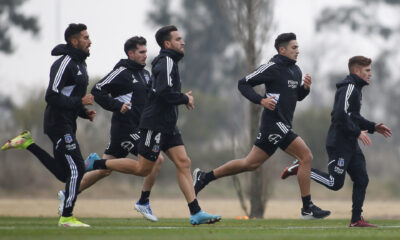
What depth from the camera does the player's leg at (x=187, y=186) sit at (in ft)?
34.8

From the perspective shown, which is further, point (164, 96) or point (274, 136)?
point (274, 136)

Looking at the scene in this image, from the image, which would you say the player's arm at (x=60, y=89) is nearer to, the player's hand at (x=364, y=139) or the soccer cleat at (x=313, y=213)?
the player's hand at (x=364, y=139)

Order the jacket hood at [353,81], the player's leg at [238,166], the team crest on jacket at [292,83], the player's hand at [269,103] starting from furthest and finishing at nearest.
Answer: the player's leg at [238,166], the team crest on jacket at [292,83], the player's hand at [269,103], the jacket hood at [353,81]

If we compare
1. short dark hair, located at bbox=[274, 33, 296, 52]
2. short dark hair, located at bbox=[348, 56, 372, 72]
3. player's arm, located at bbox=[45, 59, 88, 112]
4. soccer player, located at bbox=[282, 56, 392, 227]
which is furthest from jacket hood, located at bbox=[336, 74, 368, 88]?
player's arm, located at bbox=[45, 59, 88, 112]

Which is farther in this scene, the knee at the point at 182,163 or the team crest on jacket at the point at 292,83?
the team crest on jacket at the point at 292,83

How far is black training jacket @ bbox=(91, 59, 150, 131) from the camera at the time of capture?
1227cm

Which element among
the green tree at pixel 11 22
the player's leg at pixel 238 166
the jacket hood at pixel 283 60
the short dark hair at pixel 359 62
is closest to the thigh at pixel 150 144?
the player's leg at pixel 238 166

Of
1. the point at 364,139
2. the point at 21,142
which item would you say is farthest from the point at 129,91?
the point at 364,139

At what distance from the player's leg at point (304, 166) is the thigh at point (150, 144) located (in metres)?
2.10

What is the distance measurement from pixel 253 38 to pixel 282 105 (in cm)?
461

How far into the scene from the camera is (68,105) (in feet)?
33.9

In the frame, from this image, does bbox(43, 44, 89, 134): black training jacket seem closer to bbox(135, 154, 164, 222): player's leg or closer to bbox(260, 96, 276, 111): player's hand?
bbox(135, 154, 164, 222): player's leg

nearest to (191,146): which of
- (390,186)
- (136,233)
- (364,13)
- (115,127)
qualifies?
(390,186)

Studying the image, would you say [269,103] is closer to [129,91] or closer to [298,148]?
[298,148]
